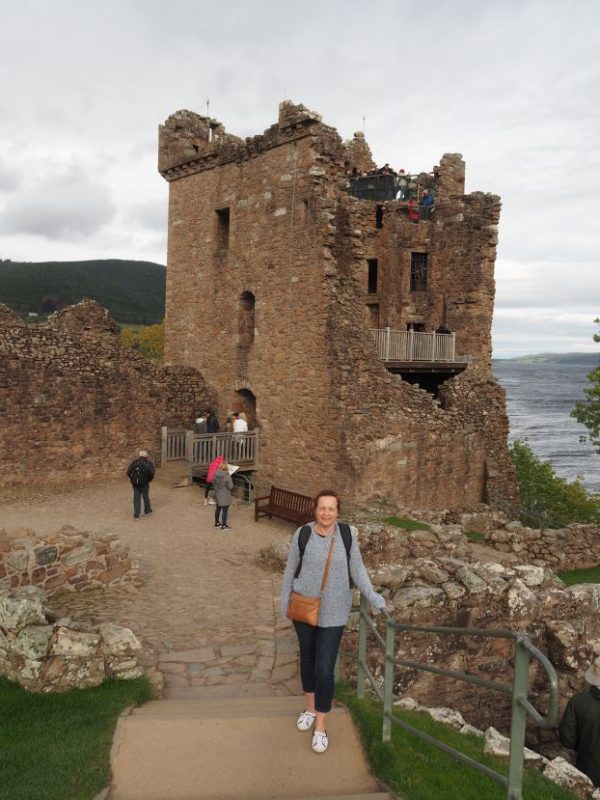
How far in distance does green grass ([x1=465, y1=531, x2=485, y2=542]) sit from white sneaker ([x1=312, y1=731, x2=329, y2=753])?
36.6ft

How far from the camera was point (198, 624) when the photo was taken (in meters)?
8.45

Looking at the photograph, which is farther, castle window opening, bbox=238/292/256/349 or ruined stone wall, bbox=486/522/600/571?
castle window opening, bbox=238/292/256/349

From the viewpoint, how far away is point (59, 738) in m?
5.14

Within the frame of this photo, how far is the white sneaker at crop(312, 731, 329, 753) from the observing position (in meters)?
4.89

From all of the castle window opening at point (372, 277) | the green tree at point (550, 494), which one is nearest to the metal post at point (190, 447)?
the castle window opening at point (372, 277)

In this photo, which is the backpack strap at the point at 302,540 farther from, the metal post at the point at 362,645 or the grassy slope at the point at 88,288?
the grassy slope at the point at 88,288

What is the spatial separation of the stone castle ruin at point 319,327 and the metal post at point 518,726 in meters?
12.0

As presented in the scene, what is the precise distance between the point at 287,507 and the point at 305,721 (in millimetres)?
10010

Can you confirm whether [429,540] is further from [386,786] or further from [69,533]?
[386,786]

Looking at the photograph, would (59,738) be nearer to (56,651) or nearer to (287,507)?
(56,651)

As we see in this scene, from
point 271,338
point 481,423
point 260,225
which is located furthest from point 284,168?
point 481,423

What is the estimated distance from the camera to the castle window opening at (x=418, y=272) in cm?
2539

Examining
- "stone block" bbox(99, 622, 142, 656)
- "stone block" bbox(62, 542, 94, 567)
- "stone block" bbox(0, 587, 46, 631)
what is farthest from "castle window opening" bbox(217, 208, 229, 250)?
"stone block" bbox(99, 622, 142, 656)

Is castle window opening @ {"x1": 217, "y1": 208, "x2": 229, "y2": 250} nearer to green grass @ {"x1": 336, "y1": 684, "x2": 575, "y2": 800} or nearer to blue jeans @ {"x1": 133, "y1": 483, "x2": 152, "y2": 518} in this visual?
blue jeans @ {"x1": 133, "y1": 483, "x2": 152, "y2": 518}
